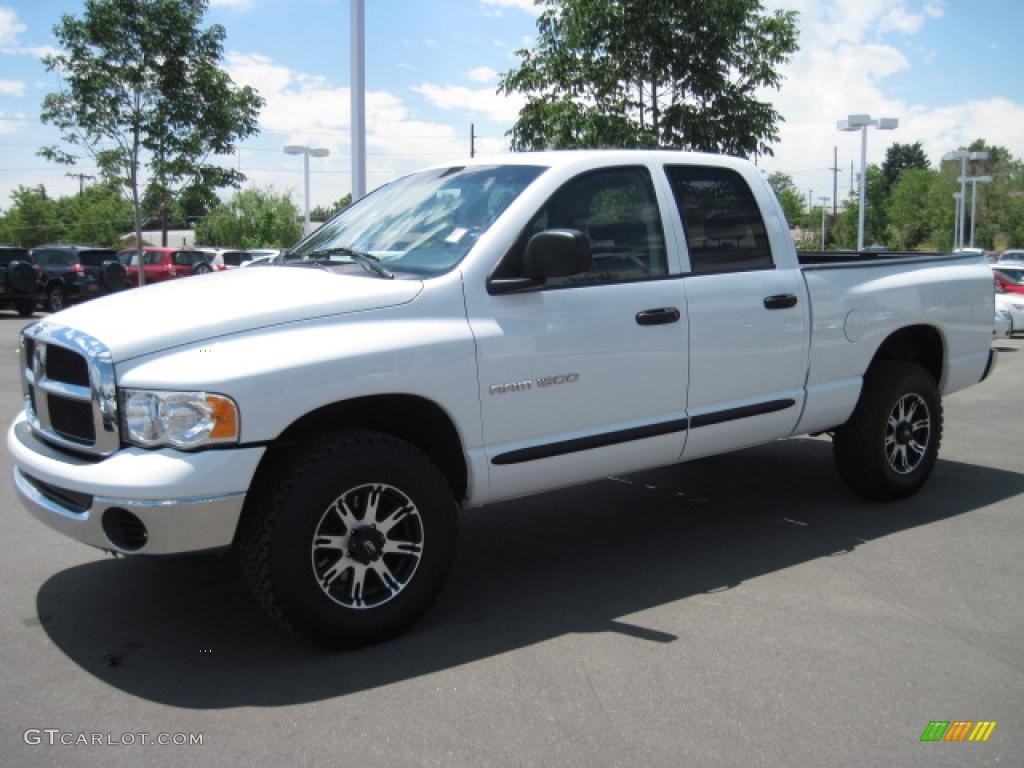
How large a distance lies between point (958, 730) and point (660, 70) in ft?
32.7

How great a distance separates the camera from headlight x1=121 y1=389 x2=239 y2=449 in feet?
11.2

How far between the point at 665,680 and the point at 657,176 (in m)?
2.43

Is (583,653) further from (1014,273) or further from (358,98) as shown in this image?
(1014,273)

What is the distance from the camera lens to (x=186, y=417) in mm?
3432

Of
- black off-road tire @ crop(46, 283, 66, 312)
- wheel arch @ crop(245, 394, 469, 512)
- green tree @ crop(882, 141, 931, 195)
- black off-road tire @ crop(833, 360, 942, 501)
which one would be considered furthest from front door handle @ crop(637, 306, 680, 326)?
green tree @ crop(882, 141, 931, 195)

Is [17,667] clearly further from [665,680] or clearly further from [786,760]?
[786,760]

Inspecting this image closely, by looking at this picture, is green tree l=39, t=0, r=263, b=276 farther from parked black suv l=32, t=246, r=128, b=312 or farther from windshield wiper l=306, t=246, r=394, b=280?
windshield wiper l=306, t=246, r=394, b=280

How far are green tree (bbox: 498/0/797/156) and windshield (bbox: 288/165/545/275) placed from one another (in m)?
7.42

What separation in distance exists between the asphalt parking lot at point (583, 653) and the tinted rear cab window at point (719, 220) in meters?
1.51

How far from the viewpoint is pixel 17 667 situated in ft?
12.2

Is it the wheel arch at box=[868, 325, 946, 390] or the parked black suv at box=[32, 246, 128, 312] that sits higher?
the parked black suv at box=[32, 246, 128, 312]

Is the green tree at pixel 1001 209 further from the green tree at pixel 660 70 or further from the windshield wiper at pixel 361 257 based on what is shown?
the windshield wiper at pixel 361 257

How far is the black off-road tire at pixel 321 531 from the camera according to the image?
359 cm

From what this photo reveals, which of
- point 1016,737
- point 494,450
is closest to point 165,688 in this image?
point 494,450
